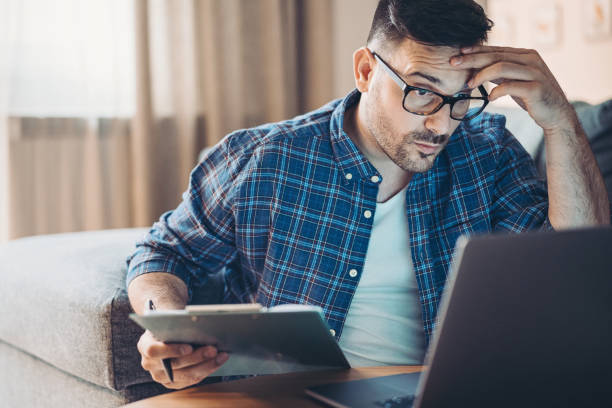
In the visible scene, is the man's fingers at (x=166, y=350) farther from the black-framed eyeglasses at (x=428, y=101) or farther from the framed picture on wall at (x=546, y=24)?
the framed picture on wall at (x=546, y=24)

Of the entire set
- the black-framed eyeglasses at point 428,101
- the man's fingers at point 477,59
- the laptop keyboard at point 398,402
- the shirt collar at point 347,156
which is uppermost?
the man's fingers at point 477,59

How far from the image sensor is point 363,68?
4.13ft

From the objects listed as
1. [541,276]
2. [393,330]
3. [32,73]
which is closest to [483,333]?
[541,276]

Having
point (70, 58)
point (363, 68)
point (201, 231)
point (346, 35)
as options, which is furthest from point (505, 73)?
point (346, 35)

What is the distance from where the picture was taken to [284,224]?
1191 millimetres

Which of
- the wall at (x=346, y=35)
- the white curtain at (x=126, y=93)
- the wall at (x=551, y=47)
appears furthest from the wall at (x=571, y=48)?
the white curtain at (x=126, y=93)

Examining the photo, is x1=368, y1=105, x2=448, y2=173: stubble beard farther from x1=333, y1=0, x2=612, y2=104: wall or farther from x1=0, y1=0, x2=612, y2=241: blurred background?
x1=333, y1=0, x2=612, y2=104: wall

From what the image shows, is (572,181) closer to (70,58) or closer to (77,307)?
(77,307)

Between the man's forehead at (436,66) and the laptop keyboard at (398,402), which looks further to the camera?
the man's forehead at (436,66)

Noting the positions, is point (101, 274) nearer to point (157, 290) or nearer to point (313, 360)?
point (157, 290)

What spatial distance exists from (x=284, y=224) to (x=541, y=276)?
0.71 m

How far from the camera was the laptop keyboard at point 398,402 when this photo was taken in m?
0.68

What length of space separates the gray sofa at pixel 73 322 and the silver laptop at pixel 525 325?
0.82 m

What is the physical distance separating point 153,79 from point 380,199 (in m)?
1.79
